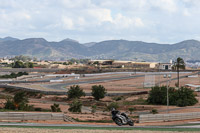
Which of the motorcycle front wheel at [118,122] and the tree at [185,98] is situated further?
the tree at [185,98]

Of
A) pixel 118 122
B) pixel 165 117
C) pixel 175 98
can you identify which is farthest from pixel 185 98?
pixel 118 122

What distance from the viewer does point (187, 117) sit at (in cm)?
3984

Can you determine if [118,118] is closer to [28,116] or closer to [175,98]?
[28,116]

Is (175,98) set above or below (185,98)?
below

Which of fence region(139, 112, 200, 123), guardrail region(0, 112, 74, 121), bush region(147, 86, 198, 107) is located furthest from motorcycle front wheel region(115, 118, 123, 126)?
bush region(147, 86, 198, 107)

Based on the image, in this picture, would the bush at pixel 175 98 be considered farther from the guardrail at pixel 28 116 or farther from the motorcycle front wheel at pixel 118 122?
the motorcycle front wheel at pixel 118 122

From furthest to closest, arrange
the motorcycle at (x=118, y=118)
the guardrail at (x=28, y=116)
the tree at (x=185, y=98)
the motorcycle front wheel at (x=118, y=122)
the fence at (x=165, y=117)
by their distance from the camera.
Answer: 1. the tree at (x=185, y=98)
2. the fence at (x=165, y=117)
3. the guardrail at (x=28, y=116)
4. the motorcycle front wheel at (x=118, y=122)
5. the motorcycle at (x=118, y=118)

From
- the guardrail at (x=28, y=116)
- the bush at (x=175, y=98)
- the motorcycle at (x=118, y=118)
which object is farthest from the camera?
the bush at (x=175, y=98)

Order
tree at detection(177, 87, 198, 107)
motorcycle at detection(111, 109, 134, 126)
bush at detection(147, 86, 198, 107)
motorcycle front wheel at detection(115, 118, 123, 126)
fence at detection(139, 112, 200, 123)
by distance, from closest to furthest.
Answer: motorcycle at detection(111, 109, 134, 126) → motorcycle front wheel at detection(115, 118, 123, 126) → fence at detection(139, 112, 200, 123) → tree at detection(177, 87, 198, 107) → bush at detection(147, 86, 198, 107)

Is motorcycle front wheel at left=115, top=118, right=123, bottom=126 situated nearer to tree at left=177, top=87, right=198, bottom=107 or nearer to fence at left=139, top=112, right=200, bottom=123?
fence at left=139, top=112, right=200, bottom=123

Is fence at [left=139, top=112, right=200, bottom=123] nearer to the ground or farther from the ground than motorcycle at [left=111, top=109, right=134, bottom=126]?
nearer to the ground

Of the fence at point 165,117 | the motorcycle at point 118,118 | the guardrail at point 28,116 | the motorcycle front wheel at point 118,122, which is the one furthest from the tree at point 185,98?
the motorcycle front wheel at point 118,122

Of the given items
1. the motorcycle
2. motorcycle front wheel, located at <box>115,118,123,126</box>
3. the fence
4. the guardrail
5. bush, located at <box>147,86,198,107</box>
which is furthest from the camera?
bush, located at <box>147,86,198,107</box>

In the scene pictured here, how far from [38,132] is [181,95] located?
50.2 m
